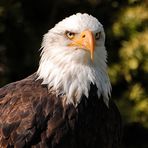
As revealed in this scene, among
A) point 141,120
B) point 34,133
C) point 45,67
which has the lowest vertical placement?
point 141,120

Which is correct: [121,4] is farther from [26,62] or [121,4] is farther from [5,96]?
[5,96]

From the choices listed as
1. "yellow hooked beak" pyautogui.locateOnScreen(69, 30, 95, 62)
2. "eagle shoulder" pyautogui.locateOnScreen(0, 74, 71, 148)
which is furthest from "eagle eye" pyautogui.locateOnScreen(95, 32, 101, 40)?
"eagle shoulder" pyautogui.locateOnScreen(0, 74, 71, 148)

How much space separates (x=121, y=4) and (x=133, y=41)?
23.8 inches

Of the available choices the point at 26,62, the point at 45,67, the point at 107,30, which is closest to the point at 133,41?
the point at 107,30

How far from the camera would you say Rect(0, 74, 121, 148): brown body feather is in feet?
18.0

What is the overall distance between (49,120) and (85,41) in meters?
0.64

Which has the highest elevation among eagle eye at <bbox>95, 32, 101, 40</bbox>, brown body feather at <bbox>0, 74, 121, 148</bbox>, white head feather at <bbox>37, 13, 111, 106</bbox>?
eagle eye at <bbox>95, 32, 101, 40</bbox>

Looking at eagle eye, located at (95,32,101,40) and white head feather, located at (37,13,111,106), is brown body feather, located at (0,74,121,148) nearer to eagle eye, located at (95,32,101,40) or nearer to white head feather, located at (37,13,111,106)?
white head feather, located at (37,13,111,106)

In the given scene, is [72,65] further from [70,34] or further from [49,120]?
[49,120]

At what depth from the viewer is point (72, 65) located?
5684 mm

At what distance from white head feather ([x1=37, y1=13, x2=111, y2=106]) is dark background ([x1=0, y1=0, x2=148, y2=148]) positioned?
257 cm

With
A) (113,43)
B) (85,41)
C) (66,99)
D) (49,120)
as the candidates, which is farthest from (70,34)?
(113,43)

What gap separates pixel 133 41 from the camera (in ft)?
27.4

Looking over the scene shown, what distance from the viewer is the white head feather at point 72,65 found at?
222 inches
